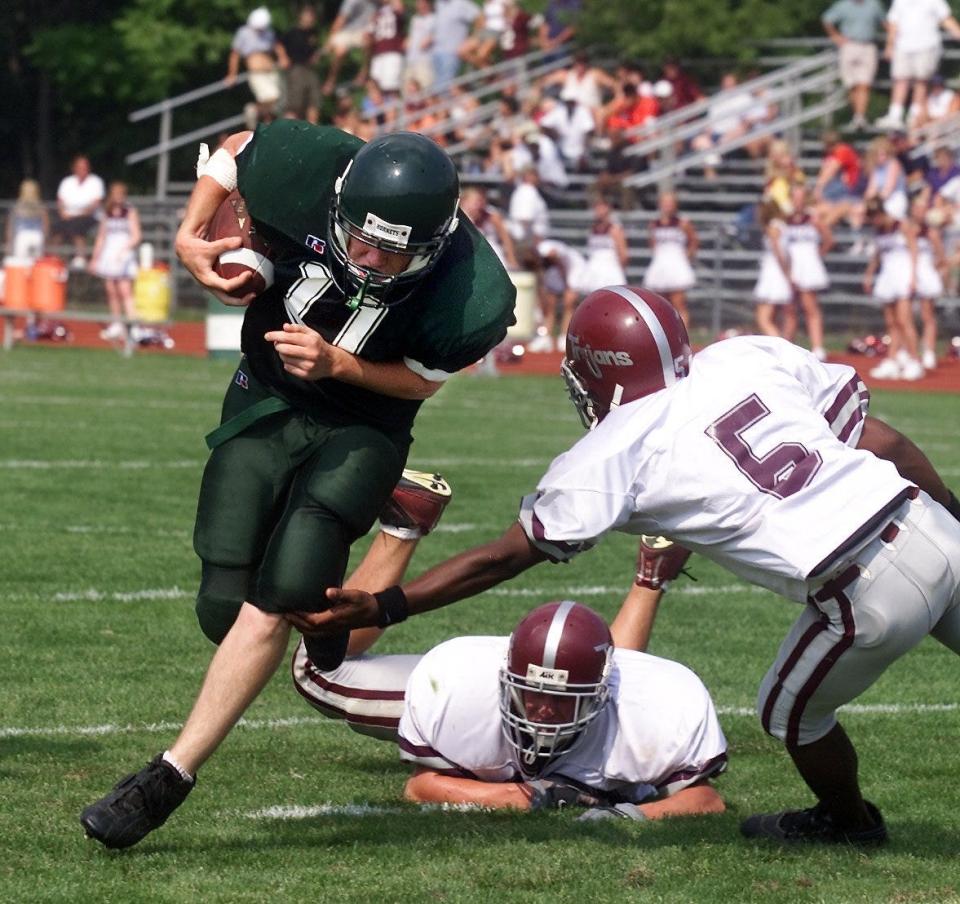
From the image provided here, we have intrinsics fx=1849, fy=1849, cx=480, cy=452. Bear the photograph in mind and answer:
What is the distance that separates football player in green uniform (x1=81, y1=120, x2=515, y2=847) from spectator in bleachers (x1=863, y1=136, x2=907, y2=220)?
16544 millimetres

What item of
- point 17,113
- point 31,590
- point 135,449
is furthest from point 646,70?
point 31,590

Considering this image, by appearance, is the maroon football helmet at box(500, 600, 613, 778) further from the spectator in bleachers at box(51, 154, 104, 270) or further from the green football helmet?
the spectator in bleachers at box(51, 154, 104, 270)

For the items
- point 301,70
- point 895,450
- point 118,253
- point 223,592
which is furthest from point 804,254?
point 223,592

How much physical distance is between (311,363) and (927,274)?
15383 mm

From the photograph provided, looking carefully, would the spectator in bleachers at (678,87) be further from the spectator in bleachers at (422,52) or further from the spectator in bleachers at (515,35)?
the spectator in bleachers at (422,52)

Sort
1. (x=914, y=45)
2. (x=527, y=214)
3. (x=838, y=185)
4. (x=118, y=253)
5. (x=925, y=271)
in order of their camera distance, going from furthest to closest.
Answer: (x=914, y=45), (x=838, y=185), (x=527, y=214), (x=118, y=253), (x=925, y=271)

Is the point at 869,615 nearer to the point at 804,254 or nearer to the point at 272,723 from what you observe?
the point at 272,723

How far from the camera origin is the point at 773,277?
18703 mm

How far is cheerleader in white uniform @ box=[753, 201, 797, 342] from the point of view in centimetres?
1866

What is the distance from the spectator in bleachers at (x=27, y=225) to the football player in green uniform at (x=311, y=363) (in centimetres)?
1813

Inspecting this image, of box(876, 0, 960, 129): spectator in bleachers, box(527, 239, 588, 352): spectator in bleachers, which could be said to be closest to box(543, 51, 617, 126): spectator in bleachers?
box(527, 239, 588, 352): spectator in bleachers

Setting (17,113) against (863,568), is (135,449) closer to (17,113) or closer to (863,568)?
(863,568)

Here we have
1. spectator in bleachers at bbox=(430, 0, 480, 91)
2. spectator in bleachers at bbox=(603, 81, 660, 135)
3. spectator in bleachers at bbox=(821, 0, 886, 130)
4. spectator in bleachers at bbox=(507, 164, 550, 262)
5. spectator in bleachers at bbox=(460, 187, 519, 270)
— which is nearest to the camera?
spectator in bleachers at bbox=(460, 187, 519, 270)

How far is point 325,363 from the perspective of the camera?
13.0 ft
